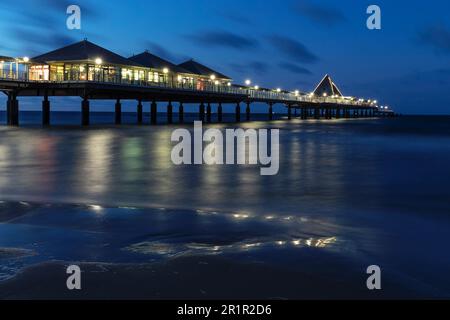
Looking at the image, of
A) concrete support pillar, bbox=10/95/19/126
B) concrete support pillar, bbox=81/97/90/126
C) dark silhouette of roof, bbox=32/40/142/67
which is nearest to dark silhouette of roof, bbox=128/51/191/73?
dark silhouette of roof, bbox=32/40/142/67

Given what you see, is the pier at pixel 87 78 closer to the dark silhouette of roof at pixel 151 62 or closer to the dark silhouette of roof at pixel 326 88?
the dark silhouette of roof at pixel 151 62

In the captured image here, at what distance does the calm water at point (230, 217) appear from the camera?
6.59 meters

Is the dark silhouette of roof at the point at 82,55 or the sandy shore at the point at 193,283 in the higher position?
the dark silhouette of roof at the point at 82,55

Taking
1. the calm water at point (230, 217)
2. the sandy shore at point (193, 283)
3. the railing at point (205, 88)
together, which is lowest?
the sandy shore at point (193, 283)

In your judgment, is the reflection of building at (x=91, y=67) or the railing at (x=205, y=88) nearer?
the railing at (x=205, y=88)

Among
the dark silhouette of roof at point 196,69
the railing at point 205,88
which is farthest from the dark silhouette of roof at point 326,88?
the dark silhouette of roof at point 196,69

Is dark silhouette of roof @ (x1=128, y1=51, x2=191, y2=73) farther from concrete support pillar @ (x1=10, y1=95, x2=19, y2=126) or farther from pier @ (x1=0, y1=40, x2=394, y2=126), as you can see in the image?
concrete support pillar @ (x1=10, y1=95, x2=19, y2=126)

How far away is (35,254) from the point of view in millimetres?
6520

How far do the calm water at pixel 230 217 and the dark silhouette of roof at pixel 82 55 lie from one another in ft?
131

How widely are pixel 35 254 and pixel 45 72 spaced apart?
2030 inches

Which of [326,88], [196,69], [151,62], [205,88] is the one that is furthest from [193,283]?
[326,88]

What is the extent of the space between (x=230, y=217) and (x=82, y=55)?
51000 millimetres

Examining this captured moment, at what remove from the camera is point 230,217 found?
9461mm

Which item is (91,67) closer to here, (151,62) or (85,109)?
(85,109)
